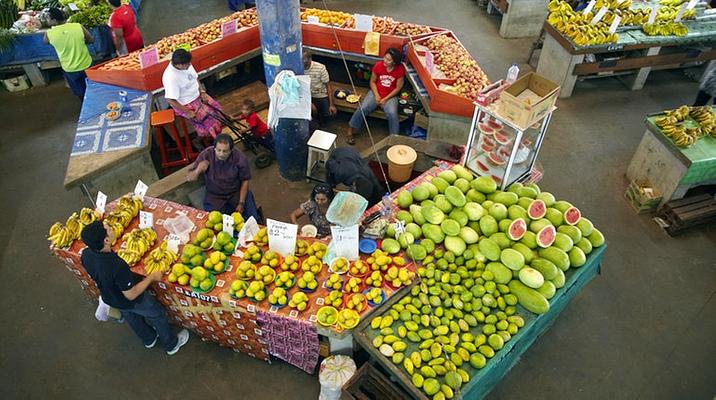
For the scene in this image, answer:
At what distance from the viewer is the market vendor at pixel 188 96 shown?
550cm

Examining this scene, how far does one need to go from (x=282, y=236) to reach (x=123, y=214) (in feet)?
5.52

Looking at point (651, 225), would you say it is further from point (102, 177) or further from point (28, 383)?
point (28, 383)

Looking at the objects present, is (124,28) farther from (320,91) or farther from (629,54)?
(629,54)

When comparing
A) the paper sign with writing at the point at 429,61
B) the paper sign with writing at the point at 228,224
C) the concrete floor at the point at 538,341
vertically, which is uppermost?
the paper sign with writing at the point at 429,61

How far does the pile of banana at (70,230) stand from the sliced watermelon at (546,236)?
4263mm

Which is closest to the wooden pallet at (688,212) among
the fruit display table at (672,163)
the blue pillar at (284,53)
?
the fruit display table at (672,163)

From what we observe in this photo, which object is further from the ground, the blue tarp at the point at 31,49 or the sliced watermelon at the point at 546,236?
the sliced watermelon at the point at 546,236

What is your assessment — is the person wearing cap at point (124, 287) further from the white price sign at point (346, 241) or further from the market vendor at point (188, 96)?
the market vendor at point (188, 96)

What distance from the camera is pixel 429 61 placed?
6496mm

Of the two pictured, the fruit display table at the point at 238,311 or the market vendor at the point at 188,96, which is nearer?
the fruit display table at the point at 238,311

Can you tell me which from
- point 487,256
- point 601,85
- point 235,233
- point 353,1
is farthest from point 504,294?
point 353,1

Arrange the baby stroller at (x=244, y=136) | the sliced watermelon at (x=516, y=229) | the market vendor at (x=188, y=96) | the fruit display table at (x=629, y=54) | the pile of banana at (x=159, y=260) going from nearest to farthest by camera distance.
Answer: the pile of banana at (x=159, y=260)
the sliced watermelon at (x=516, y=229)
the market vendor at (x=188, y=96)
the baby stroller at (x=244, y=136)
the fruit display table at (x=629, y=54)

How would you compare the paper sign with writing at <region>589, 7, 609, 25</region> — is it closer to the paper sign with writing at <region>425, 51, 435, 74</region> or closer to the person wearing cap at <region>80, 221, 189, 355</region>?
the paper sign with writing at <region>425, 51, 435, 74</region>

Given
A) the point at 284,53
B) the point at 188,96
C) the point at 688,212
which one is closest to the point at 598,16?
the point at 688,212
